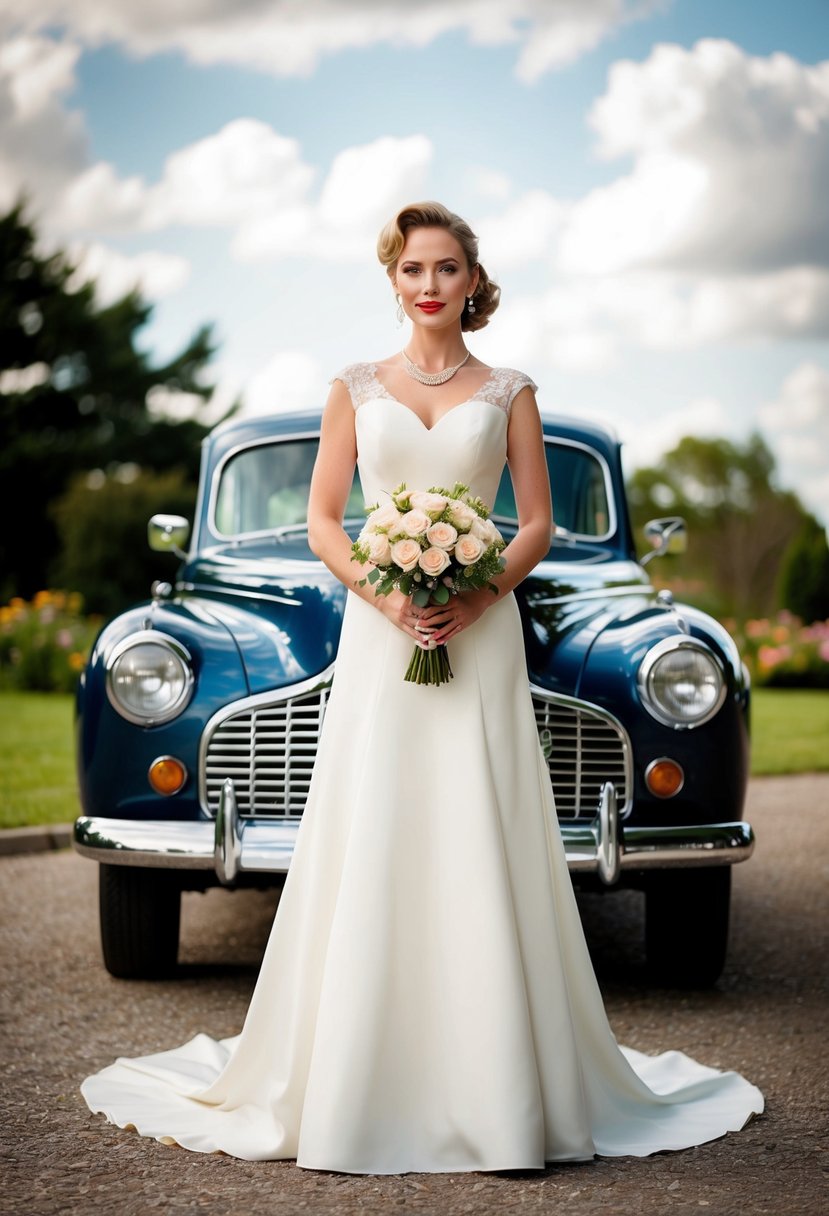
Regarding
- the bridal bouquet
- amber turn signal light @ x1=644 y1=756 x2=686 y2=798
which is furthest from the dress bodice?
amber turn signal light @ x1=644 y1=756 x2=686 y2=798

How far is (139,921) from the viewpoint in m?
4.02

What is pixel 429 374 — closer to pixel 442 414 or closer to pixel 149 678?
pixel 442 414

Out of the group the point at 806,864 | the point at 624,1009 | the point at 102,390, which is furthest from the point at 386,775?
the point at 102,390

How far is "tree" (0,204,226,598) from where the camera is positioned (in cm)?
2723

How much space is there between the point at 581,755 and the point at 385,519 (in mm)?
1310

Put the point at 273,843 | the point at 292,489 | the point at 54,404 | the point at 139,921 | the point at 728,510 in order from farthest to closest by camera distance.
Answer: the point at 728,510, the point at 54,404, the point at 292,489, the point at 139,921, the point at 273,843

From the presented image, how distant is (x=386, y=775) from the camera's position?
273 centimetres

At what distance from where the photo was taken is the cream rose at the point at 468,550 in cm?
261

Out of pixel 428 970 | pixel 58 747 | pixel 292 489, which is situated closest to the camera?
pixel 428 970

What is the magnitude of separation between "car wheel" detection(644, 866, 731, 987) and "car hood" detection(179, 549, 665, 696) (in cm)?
74

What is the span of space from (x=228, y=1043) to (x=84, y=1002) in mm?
734

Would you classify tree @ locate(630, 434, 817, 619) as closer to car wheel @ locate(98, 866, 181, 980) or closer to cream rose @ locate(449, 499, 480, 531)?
car wheel @ locate(98, 866, 181, 980)

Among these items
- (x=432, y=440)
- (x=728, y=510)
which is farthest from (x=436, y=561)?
(x=728, y=510)

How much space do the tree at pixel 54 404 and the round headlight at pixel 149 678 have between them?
24.0 meters
